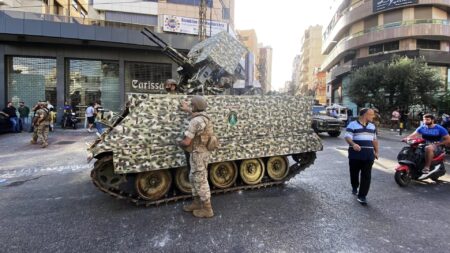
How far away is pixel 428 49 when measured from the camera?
105 ft

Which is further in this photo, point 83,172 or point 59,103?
point 59,103

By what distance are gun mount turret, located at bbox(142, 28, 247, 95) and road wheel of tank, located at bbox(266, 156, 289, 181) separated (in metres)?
2.07

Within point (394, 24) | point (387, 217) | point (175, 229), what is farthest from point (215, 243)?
point (394, 24)

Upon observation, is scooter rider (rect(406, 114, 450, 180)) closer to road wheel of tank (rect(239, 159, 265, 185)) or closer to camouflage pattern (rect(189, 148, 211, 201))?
road wheel of tank (rect(239, 159, 265, 185))

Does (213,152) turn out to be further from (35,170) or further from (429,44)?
(429,44)

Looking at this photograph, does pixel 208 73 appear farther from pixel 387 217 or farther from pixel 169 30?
pixel 169 30

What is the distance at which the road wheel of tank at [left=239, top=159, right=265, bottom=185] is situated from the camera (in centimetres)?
611

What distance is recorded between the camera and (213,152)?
551 cm

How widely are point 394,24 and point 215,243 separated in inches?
1452

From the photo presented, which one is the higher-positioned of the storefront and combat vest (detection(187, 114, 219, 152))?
the storefront

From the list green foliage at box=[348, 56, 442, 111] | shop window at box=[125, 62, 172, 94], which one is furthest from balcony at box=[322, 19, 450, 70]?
shop window at box=[125, 62, 172, 94]

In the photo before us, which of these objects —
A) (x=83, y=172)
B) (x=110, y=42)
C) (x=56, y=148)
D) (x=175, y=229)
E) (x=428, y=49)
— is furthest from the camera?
(x=428, y=49)

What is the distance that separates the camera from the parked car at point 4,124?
15.4 metres

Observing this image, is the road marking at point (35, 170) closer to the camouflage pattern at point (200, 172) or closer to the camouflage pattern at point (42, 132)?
the camouflage pattern at point (42, 132)
